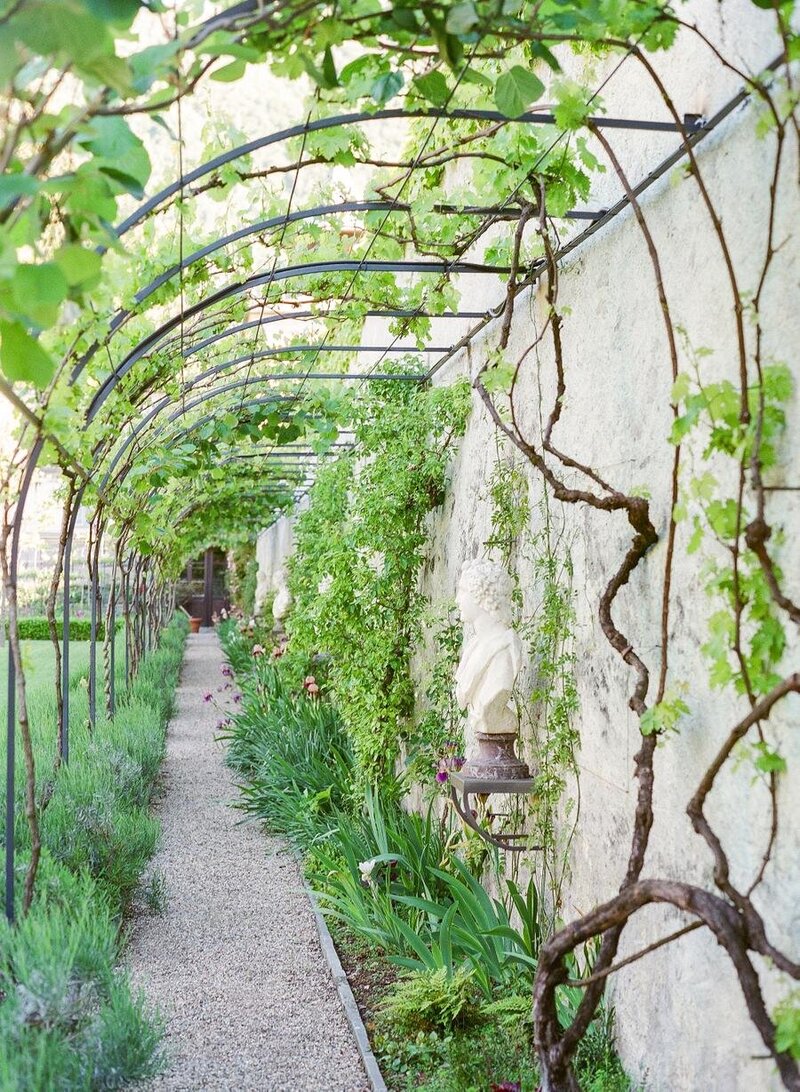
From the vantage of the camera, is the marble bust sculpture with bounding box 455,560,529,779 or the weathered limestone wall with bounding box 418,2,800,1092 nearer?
the weathered limestone wall with bounding box 418,2,800,1092

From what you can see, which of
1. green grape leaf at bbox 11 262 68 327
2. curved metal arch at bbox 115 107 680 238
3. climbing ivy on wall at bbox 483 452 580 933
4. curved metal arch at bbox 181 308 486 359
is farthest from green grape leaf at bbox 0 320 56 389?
curved metal arch at bbox 181 308 486 359

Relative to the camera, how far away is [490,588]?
3.66m

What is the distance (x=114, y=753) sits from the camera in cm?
573

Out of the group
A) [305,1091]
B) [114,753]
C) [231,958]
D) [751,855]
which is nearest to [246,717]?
[114,753]

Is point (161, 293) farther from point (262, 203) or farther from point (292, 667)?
point (292, 667)

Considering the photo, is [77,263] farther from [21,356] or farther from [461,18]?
[461,18]

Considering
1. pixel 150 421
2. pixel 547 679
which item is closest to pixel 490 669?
pixel 547 679

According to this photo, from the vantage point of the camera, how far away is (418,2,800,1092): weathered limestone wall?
2082 millimetres

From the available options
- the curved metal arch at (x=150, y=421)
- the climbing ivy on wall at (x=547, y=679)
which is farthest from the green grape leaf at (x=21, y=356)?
the curved metal arch at (x=150, y=421)

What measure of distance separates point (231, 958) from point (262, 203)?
3.17 meters

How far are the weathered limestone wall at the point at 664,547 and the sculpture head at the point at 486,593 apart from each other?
319mm

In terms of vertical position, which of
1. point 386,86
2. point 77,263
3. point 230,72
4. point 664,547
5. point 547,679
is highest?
point 386,86

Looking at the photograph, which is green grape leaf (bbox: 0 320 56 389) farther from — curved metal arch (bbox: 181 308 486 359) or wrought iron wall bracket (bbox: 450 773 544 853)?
curved metal arch (bbox: 181 308 486 359)

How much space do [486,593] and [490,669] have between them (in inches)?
11.1
